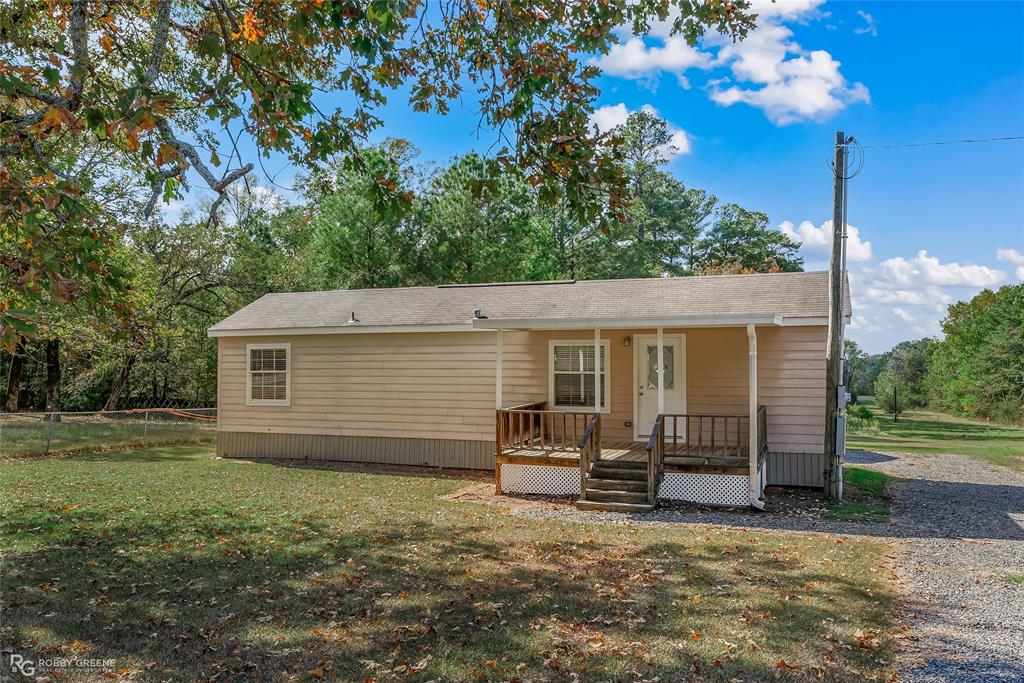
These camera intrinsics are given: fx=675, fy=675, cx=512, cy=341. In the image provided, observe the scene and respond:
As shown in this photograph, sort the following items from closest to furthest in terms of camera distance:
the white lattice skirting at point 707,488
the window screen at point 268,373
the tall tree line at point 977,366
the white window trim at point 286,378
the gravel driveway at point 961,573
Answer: the gravel driveway at point 961,573, the white lattice skirting at point 707,488, the white window trim at point 286,378, the window screen at point 268,373, the tall tree line at point 977,366

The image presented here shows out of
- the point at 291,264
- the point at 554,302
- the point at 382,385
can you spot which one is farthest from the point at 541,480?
the point at 291,264

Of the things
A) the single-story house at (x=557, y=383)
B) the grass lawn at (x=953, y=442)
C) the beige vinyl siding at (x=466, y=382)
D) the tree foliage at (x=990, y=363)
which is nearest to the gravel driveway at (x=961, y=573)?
the single-story house at (x=557, y=383)

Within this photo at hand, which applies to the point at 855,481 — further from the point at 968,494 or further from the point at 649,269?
the point at 649,269

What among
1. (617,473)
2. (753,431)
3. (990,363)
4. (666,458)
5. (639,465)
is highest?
(990,363)

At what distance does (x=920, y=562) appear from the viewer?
6859 millimetres

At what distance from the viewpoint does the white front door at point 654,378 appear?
1174cm

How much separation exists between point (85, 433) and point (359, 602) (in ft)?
54.3

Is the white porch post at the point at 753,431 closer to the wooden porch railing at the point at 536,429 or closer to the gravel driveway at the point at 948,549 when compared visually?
the gravel driveway at the point at 948,549

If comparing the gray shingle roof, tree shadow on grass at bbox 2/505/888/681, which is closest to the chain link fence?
the gray shingle roof

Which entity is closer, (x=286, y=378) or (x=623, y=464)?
(x=623, y=464)

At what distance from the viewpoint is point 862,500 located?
1034 centimetres

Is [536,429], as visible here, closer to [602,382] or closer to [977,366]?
[602,382]

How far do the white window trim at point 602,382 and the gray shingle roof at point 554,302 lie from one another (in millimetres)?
502

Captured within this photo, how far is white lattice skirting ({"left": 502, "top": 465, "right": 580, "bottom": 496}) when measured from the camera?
10.6 metres
